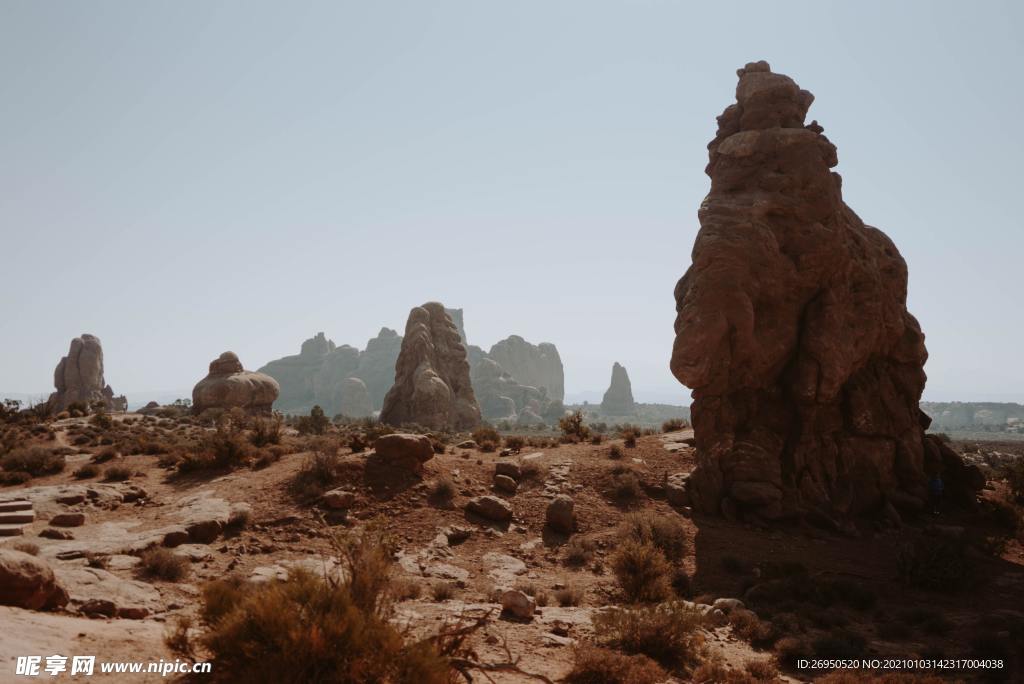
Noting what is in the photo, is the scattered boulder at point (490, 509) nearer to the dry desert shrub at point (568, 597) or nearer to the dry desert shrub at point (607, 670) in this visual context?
the dry desert shrub at point (568, 597)

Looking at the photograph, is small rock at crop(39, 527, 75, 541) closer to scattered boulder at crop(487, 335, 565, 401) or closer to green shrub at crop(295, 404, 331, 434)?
green shrub at crop(295, 404, 331, 434)

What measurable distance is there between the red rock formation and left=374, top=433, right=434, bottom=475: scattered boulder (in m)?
7.71

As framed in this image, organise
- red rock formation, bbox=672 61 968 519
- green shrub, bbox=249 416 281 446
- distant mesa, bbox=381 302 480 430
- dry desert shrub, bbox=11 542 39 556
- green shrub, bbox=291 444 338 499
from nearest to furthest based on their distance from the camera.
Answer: dry desert shrub, bbox=11 542 39 556, green shrub, bbox=291 444 338 499, red rock formation, bbox=672 61 968 519, green shrub, bbox=249 416 281 446, distant mesa, bbox=381 302 480 430

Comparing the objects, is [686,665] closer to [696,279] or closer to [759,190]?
[696,279]

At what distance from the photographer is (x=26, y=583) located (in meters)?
7.00

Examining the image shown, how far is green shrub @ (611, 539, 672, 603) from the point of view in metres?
10.4

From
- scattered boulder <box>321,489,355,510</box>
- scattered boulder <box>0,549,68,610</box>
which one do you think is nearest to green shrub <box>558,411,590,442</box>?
scattered boulder <box>321,489,355,510</box>

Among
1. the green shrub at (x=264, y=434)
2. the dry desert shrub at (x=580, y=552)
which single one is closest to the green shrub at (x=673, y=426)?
the dry desert shrub at (x=580, y=552)

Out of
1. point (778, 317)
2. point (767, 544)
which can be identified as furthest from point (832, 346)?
point (767, 544)

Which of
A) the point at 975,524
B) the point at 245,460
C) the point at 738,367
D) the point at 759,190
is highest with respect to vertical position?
the point at 759,190

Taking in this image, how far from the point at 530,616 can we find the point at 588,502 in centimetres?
788

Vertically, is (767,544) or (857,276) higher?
(857,276)

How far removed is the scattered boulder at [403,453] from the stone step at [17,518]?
24.0 feet

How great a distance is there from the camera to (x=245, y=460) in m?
17.2
